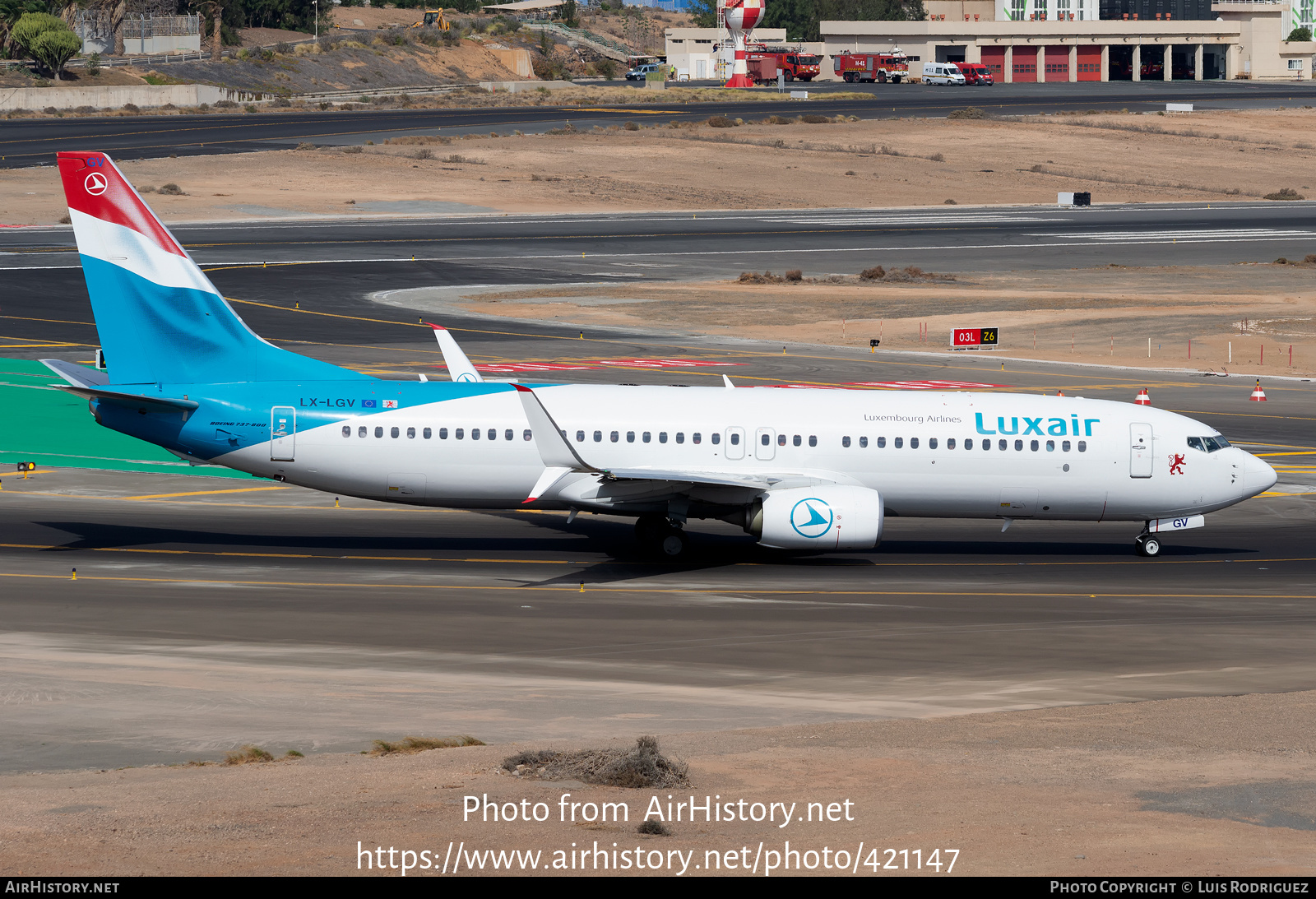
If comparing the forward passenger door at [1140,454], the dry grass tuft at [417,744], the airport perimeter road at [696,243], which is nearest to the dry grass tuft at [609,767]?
the dry grass tuft at [417,744]

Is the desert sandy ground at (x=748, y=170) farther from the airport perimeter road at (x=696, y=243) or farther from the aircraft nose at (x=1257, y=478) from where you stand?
the aircraft nose at (x=1257, y=478)

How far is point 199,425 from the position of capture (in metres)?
37.7

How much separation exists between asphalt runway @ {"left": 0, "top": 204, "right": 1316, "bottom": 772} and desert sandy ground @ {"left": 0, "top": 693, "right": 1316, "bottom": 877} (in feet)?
6.93

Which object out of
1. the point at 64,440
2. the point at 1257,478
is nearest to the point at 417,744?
the point at 1257,478

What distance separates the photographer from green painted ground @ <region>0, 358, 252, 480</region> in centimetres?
4919

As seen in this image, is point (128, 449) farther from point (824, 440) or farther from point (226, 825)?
point (226, 825)

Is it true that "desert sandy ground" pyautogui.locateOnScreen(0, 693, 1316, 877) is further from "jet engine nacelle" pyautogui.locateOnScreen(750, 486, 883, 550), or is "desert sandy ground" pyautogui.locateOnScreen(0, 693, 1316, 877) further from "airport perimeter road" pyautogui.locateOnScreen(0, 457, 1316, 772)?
"jet engine nacelle" pyautogui.locateOnScreen(750, 486, 883, 550)

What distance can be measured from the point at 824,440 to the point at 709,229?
80069 millimetres

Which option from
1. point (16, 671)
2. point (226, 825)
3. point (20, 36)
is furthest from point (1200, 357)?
point (20, 36)

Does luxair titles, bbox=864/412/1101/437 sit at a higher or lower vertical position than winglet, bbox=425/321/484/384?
lower

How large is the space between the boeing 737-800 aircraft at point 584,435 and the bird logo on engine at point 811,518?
1.56ft

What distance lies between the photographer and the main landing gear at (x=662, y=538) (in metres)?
39.1

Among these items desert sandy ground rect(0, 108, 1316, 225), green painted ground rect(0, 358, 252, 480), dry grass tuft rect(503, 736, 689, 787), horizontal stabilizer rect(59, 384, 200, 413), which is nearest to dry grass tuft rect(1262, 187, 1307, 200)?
desert sandy ground rect(0, 108, 1316, 225)

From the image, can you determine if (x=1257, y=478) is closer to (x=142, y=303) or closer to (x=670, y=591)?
(x=670, y=591)
